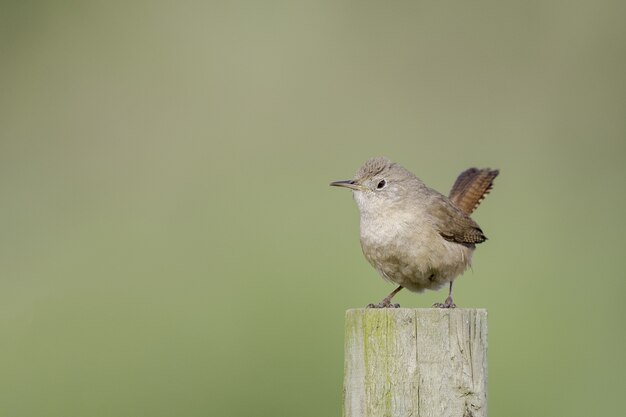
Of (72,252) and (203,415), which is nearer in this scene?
(203,415)

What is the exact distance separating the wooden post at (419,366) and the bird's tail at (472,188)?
275 centimetres

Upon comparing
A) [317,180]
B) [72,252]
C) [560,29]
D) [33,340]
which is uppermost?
[560,29]

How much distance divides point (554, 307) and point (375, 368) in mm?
4898

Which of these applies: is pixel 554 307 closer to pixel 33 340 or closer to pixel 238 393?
pixel 238 393

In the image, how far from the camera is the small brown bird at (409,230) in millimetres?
5180

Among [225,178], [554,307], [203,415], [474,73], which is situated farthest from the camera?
[474,73]

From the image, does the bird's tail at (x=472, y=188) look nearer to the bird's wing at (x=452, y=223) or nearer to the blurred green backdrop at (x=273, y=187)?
the bird's wing at (x=452, y=223)

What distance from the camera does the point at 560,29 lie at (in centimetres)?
1238

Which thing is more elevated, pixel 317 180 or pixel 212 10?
pixel 212 10

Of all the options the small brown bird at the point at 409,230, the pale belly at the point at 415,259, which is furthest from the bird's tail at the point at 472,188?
the pale belly at the point at 415,259

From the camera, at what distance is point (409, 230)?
5219mm

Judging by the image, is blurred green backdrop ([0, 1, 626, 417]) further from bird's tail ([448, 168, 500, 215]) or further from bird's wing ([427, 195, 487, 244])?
bird's wing ([427, 195, 487, 244])

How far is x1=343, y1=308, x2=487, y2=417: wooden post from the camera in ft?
11.3

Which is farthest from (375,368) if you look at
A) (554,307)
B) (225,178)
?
(225,178)
